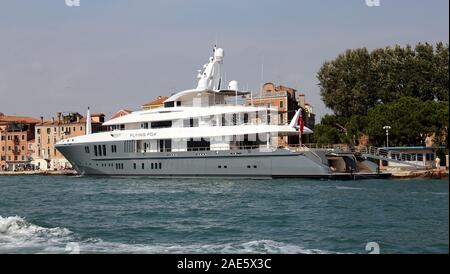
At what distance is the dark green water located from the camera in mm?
10375

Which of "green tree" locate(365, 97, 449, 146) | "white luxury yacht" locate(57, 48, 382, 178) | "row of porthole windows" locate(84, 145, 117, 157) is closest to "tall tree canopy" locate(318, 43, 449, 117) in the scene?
"green tree" locate(365, 97, 449, 146)

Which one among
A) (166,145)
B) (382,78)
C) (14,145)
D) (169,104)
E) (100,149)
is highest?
(382,78)

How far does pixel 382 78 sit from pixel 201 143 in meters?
20.2

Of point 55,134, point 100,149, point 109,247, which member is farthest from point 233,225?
point 55,134

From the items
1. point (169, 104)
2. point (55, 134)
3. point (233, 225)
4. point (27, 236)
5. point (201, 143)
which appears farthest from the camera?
point (55, 134)

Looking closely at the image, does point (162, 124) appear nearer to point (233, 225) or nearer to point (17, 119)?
point (233, 225)

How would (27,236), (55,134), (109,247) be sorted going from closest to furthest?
1. (109,247)
2. (27,236)
3. (55,134)

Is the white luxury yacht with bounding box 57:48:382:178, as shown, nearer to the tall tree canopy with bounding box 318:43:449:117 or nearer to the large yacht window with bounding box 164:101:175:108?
the large yacht window with bounding box 164:101:175:108

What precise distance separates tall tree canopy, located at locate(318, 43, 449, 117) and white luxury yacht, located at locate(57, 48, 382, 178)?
14205 millimetres

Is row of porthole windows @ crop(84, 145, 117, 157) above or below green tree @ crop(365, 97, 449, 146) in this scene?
below

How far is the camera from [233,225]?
13398 mm

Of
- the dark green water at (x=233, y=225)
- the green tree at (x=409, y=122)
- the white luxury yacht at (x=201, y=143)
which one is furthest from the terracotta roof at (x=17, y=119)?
the dark green water at (x=233, y=225)
